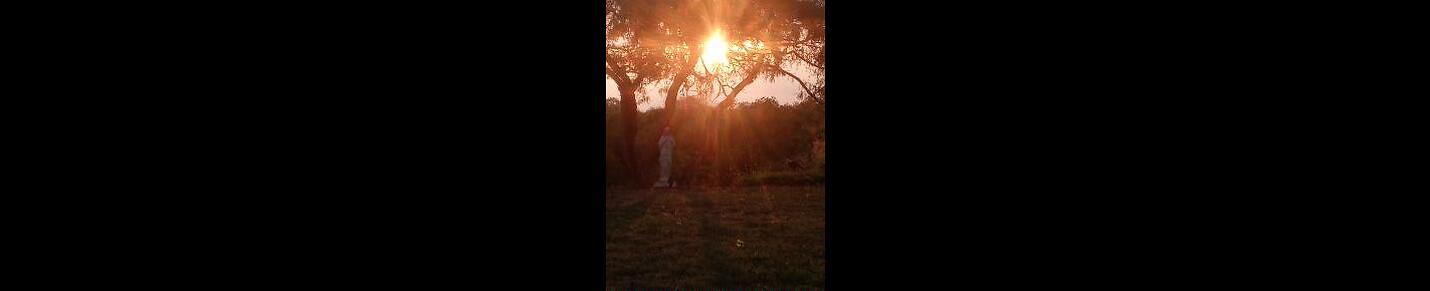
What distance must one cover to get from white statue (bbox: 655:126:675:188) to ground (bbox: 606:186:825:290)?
2109 millimetres

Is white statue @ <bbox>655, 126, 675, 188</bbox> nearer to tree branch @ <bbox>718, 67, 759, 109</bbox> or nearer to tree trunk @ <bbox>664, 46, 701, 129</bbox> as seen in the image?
tree trunk @ <bbox>664, 46, 701, 129</bbox>

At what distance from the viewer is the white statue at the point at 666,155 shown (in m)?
13.2

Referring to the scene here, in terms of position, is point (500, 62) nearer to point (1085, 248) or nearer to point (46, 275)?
point (46, 275)

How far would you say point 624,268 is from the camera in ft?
16.8

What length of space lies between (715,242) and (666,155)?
23.5 feet

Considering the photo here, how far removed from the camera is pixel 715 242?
640 centimetres

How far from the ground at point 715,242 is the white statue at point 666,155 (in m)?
2.11

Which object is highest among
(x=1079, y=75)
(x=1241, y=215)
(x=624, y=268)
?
(x=1079, y=75)

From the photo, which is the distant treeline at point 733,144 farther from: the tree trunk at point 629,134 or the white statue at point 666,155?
the white statue at point 666,155

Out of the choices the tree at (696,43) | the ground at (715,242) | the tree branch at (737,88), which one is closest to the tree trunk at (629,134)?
the tree at (696,43)

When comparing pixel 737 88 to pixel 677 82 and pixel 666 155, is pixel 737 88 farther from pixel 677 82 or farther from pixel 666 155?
pixel 666 155

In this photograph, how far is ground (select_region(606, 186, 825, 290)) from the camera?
477 cm

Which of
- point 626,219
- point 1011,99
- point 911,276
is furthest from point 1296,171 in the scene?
point 626,219

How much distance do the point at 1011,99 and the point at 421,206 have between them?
1277mm
